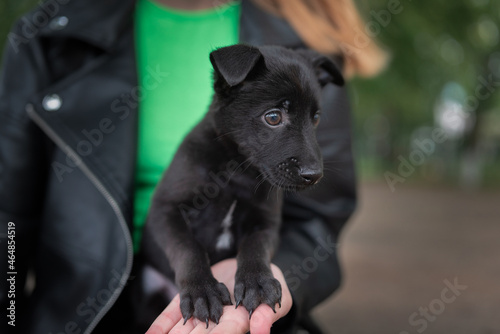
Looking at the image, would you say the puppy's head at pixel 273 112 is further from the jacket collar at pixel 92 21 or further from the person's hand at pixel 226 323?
the jacket collar at pixel 92 21

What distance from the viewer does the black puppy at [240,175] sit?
2.06 meters

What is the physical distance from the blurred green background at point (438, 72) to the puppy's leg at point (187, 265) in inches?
82.1

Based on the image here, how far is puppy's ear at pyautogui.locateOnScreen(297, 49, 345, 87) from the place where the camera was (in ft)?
7.84

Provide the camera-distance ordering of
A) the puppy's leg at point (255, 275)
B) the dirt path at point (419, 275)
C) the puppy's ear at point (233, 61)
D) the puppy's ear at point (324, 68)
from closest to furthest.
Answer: the puppy's ear at point (233, 61)
the puppy's leg at point (255, 275)
the puppy's ear at point (324, 68)
the dirt path at point (419, 275)

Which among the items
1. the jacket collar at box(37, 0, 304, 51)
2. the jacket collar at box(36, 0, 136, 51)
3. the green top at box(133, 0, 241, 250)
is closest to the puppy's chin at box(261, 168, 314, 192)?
the green top at box(133, 0, 241, 250)

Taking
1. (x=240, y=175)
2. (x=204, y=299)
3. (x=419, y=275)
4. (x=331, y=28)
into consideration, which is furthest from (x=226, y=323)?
(x=419, y=275)

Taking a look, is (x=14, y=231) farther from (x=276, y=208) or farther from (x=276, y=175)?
(x=276, y=175)

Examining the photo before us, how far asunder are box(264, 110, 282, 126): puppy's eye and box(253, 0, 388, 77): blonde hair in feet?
4.00

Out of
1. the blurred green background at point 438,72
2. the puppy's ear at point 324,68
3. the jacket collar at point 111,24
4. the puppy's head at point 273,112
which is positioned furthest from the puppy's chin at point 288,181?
the blurred green background at point 438,72

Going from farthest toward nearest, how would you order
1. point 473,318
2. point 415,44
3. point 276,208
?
point 415,44, point 473,318, point 276,208

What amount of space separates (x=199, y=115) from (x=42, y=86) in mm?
989

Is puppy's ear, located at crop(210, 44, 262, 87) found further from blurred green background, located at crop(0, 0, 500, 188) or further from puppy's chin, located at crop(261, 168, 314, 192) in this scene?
blurred green background, located at crop(0, 0, 500, 188)

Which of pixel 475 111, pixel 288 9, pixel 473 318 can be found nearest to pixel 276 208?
pixel 288 9

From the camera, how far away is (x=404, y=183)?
101ft
